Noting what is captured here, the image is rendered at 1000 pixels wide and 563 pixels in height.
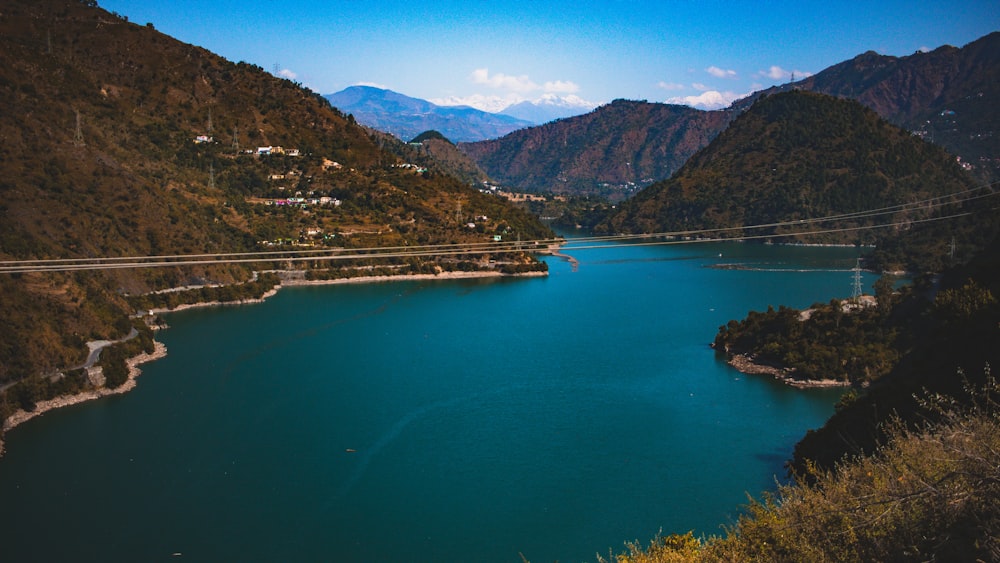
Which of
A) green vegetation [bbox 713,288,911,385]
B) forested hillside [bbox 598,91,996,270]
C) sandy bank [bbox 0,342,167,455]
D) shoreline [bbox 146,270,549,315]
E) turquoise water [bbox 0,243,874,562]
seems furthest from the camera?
forested hillside [bbox 598,91,996,270]

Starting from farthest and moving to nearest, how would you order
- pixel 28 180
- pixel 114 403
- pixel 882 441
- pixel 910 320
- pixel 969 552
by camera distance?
pixel 28 180 → pixel 910 320 → pixel 114 403 → pixel 882 441 → pixel 969 552

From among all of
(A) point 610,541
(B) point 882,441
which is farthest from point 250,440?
(B) point 882,441

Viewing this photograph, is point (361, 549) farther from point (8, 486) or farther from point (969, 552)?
point (969, 552)

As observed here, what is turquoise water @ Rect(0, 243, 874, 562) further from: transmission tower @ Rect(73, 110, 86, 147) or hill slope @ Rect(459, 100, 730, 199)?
hill slope @ Rect(459, 100, 730, 199)

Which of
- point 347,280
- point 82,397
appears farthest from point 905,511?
point 347,280

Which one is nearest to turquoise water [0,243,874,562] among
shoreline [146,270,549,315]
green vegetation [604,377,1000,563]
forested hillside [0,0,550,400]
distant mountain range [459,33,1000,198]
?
shoreline [146,270,549,315]

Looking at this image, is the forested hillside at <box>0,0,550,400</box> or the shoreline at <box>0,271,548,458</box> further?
the forested hillside at <box>0,0,550,400</box>

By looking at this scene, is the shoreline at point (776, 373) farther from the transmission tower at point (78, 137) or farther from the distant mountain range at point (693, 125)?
the distant mountain range at point (693, 125)
